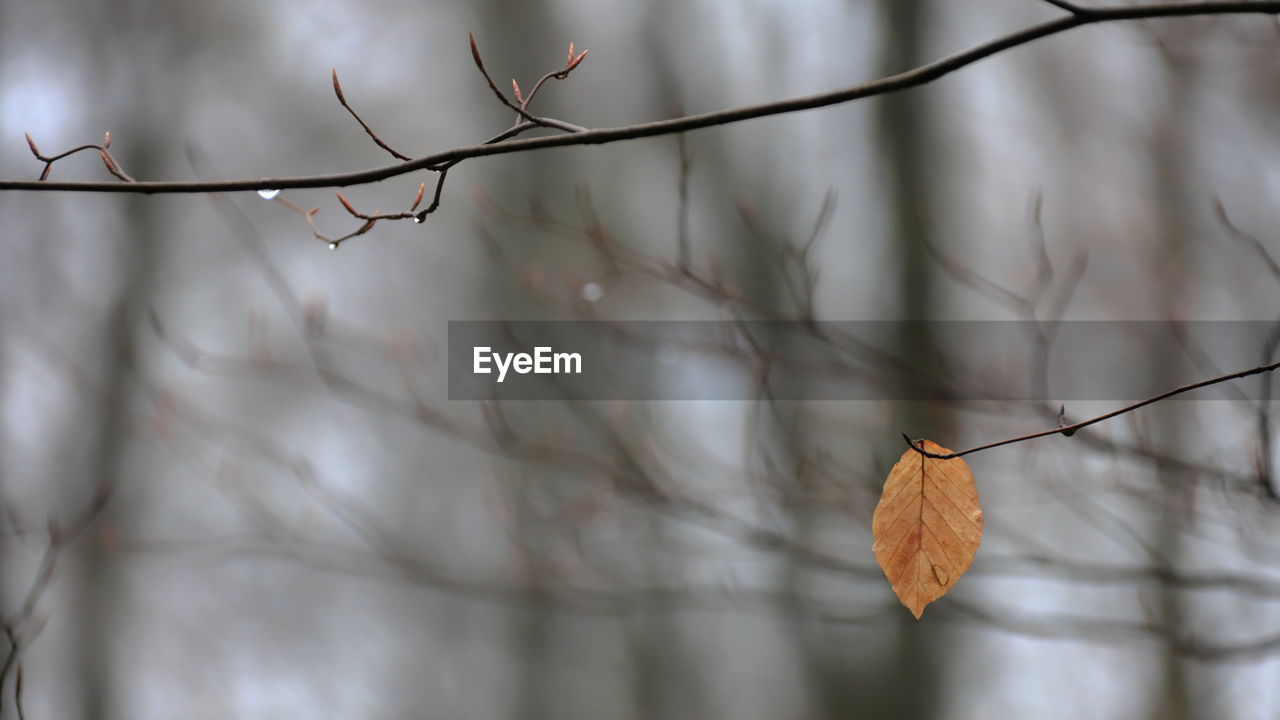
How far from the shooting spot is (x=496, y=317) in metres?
1.43

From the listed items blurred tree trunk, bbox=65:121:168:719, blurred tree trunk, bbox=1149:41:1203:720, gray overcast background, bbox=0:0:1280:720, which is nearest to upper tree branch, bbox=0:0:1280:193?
gray overcast background, bbox=0:0:1280:720

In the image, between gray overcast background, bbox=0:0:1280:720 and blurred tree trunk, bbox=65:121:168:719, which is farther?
blurred tree trunk, bbox=65:121:168:719

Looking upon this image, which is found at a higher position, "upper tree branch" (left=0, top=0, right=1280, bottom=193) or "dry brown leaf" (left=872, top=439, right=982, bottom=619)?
"upper tree branch" (left=0, top=0, right=1280, bottom=193)

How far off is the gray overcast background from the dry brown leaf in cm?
79

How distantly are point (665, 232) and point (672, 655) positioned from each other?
729 millimetres

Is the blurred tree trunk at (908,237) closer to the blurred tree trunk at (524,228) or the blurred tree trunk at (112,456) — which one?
the blurred tree trunk at (524,228)

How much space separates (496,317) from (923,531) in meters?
1.19

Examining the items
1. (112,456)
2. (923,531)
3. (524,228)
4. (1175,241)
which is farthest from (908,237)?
(112,456)

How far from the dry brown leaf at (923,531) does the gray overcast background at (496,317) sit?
787 millimetres

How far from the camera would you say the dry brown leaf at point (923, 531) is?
0.30 meters

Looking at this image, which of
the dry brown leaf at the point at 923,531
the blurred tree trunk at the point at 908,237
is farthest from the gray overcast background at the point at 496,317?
the dry brown leaf at the point at 923,531

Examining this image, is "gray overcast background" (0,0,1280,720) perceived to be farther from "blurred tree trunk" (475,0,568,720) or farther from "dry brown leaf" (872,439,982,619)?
"dry brown leaf" (872,439,982,619)

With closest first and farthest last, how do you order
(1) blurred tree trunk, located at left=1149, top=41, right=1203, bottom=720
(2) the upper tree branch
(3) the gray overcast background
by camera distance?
(2) the upper tree branch
(1) blurred tree trunk, located at left=1149, top=41, right=1203, bottom=720
(3) the gray overcast background

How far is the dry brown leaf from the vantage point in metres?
0.30
